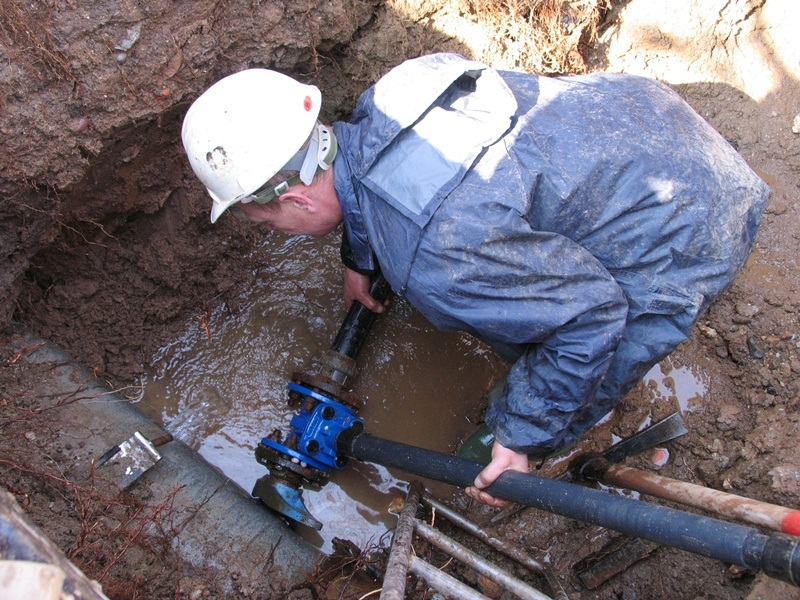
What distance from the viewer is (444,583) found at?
188cm

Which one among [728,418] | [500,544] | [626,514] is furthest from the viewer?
[728,418]

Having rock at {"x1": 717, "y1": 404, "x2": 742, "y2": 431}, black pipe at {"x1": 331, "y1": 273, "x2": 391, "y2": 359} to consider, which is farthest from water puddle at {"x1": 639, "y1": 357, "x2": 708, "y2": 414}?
black pipe at {"x1": 331, "y1": 273, "x2": 391, "y2": 359}

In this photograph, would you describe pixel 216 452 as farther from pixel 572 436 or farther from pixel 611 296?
pixel 611 296

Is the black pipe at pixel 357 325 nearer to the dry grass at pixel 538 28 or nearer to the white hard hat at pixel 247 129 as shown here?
the white hard hat at pixel 247 129

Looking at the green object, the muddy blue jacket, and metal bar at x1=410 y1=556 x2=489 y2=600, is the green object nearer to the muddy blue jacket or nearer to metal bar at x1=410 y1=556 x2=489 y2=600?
the muddy blue jacket

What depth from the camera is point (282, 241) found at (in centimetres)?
316

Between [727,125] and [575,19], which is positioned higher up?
[575,19]

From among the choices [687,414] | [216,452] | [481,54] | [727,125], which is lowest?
[216,452]

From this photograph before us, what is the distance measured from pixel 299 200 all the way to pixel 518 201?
69 cm

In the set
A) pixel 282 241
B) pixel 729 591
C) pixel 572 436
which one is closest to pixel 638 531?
pixel 572 436

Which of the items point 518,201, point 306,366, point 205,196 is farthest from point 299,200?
point 306,366

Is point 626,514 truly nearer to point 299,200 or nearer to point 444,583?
point 444,583

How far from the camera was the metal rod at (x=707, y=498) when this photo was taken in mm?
1465

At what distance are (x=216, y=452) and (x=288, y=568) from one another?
0.71m
